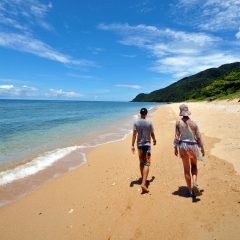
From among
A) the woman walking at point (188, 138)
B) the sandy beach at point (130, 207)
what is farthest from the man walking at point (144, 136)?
the woman walking at point (188, 138)

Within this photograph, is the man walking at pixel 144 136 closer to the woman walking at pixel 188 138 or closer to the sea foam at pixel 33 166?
the woman walking at pixel 188 138

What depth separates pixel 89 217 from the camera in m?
3.89

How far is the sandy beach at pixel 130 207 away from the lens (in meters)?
3.38

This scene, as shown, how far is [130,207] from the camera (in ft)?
13.5

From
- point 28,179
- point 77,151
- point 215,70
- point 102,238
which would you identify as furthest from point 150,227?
point 215,70

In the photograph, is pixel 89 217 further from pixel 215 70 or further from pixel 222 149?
pixel 215 70

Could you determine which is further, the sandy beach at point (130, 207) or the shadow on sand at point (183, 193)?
the shadow on sand at point (183, 193)

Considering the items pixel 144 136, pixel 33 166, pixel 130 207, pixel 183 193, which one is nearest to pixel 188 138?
pixel 144 136

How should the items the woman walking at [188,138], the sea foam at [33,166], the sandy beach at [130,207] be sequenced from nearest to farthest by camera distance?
the sandy beach at [130,207]
the woman walking at [188,138]
the sea foam at [33,166]

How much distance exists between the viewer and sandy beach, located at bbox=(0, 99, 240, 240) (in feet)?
11.1

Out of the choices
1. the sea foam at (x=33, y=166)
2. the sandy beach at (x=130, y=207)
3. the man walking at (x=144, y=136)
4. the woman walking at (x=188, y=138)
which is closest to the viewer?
the sandy beach at (x=130, y=207)

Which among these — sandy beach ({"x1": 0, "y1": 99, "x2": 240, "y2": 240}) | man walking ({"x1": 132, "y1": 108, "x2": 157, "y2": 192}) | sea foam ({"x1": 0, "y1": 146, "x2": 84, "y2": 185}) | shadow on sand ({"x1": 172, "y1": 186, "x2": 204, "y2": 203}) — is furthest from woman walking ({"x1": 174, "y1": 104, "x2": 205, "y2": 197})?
sea foam ({"x1": 0, "y1": 146, "x2": 84, "y2": 185})

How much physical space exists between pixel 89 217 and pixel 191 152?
8.49 feet

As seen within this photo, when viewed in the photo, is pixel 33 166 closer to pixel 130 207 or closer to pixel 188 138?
pixel 130 207
